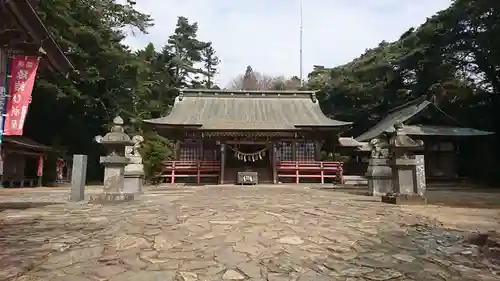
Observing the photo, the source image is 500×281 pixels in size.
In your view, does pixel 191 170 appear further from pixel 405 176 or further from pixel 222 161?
pixel 405 176

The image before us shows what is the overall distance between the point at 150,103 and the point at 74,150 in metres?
9.35

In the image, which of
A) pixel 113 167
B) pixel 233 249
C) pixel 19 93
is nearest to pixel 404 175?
pixel 233 249

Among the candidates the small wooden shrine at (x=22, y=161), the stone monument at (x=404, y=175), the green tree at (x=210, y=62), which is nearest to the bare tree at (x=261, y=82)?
the green tree at (x=210, y=62)

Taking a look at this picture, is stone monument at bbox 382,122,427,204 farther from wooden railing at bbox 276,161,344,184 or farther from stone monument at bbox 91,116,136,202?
wooden railing at bbox 276,161,344,184

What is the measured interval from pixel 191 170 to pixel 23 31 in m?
15.5

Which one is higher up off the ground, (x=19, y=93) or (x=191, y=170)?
(x=19, y=93)

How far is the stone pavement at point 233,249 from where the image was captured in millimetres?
3594

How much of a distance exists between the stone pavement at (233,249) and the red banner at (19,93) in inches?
74.5

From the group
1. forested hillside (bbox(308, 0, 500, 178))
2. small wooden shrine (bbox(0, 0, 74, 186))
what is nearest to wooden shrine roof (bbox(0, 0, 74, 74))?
small wooden shrine (bbox(0, 0, 74, 186))

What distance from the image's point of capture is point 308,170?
22734mm

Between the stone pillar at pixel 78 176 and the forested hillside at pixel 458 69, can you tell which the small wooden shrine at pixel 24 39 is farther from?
the forested hillside at pixel 458 69

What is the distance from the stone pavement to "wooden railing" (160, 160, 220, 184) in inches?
593

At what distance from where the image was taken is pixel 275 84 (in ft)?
184

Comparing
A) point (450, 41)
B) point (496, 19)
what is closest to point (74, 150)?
point (450, 41)
